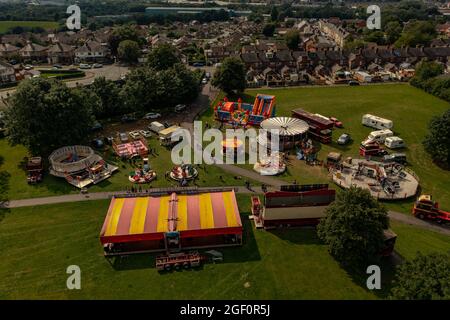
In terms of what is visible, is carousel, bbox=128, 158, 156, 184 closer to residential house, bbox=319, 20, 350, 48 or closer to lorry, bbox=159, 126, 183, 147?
lorry, bbox=159, 126, 183, 147

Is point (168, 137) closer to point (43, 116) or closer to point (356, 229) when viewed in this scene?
point (43, 116)

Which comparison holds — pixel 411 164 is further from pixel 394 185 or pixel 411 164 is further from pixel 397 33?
pixel 397 33

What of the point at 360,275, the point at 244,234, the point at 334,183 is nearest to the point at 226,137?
the point at 334,183

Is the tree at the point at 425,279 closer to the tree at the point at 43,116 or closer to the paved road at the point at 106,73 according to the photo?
the tree at the point at 43,116

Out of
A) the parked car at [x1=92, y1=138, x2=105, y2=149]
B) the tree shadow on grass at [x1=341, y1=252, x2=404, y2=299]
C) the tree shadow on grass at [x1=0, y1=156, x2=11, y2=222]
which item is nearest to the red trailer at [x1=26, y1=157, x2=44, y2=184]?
the tree shadow on grass at [x1=0, y1=156, x2=11, y2=222]

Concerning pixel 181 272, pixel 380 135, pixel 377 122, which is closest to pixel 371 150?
pixel 380 135

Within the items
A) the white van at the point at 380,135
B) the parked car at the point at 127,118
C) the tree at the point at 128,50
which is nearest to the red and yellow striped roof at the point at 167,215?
the parked car at the point at 127,118
